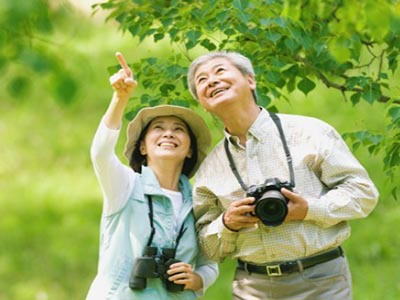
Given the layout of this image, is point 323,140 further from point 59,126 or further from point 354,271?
point 59,126

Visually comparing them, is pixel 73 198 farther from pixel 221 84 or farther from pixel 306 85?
pixel 221 84

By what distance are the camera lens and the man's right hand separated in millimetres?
38

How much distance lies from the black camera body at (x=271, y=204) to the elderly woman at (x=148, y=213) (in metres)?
0.38

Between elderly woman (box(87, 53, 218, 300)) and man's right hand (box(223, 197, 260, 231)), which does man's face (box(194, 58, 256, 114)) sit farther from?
man's right hand (box(223, 197, 260, 231))

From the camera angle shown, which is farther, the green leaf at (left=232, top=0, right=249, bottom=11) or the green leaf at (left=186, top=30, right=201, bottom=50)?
the green leaf at (left=186, top=30, right=201, bottom=50)

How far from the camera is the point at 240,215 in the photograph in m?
3.61

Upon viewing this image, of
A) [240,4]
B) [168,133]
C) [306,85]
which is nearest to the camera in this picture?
[168,133]

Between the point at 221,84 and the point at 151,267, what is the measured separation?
2.33 ft

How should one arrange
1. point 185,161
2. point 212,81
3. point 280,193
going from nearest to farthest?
point 280,193 → point 212,81 → point 185,161

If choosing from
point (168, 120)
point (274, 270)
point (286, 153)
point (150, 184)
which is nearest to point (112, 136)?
point (150, 184)

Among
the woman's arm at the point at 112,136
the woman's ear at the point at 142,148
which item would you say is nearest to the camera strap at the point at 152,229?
the woman's arm at the point at 112,136

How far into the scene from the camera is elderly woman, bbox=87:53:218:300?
11.9 feet

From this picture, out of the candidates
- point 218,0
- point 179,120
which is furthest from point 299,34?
point 179,120

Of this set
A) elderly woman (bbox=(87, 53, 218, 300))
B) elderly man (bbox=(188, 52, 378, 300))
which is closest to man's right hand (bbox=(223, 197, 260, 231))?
elderly man (bbox=(188, 52, 378, 300))
